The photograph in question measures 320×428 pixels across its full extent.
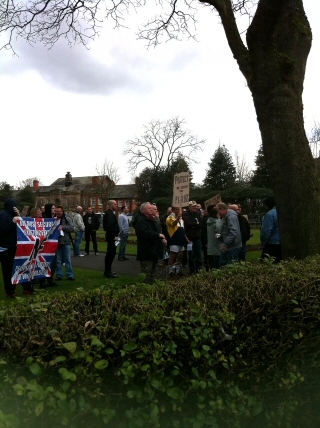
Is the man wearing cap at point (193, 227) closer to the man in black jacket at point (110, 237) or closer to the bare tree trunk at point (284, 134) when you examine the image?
the man in black jacket at point (110, 237)

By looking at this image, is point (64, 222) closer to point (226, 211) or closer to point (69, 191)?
point (226, 211)

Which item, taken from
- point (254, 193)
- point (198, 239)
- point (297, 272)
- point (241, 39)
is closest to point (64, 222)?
point (198, 239)

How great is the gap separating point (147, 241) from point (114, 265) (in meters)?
5.99

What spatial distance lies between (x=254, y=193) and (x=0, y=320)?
39195 millimetres

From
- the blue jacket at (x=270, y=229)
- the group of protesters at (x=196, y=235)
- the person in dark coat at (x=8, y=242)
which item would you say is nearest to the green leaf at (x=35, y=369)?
the group of protesters at (x=196, y=235)

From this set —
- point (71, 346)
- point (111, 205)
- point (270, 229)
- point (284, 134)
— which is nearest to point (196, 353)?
point (71, 346)

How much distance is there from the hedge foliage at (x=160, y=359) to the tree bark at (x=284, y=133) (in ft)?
12.0

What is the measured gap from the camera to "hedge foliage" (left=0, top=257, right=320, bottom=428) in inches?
135

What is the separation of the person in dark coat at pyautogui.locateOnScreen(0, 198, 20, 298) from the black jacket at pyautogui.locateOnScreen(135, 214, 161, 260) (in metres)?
2.47

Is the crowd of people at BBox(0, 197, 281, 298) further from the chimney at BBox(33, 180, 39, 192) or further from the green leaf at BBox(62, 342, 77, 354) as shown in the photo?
the chimney at BBox(33, 180, 39, 192)

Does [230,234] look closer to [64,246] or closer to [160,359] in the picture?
[64,246]

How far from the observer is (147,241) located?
10289mm

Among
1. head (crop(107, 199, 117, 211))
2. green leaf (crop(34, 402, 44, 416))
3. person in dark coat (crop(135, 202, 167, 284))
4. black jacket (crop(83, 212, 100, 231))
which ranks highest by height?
head (crop(107, 199, 117, 211))

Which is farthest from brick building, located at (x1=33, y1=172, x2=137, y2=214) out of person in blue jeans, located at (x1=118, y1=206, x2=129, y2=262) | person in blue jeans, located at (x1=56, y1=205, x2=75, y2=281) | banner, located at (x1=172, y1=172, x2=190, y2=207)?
person in blue jeans, located at (x1=56, y1=205, x2=75, y2=281)
